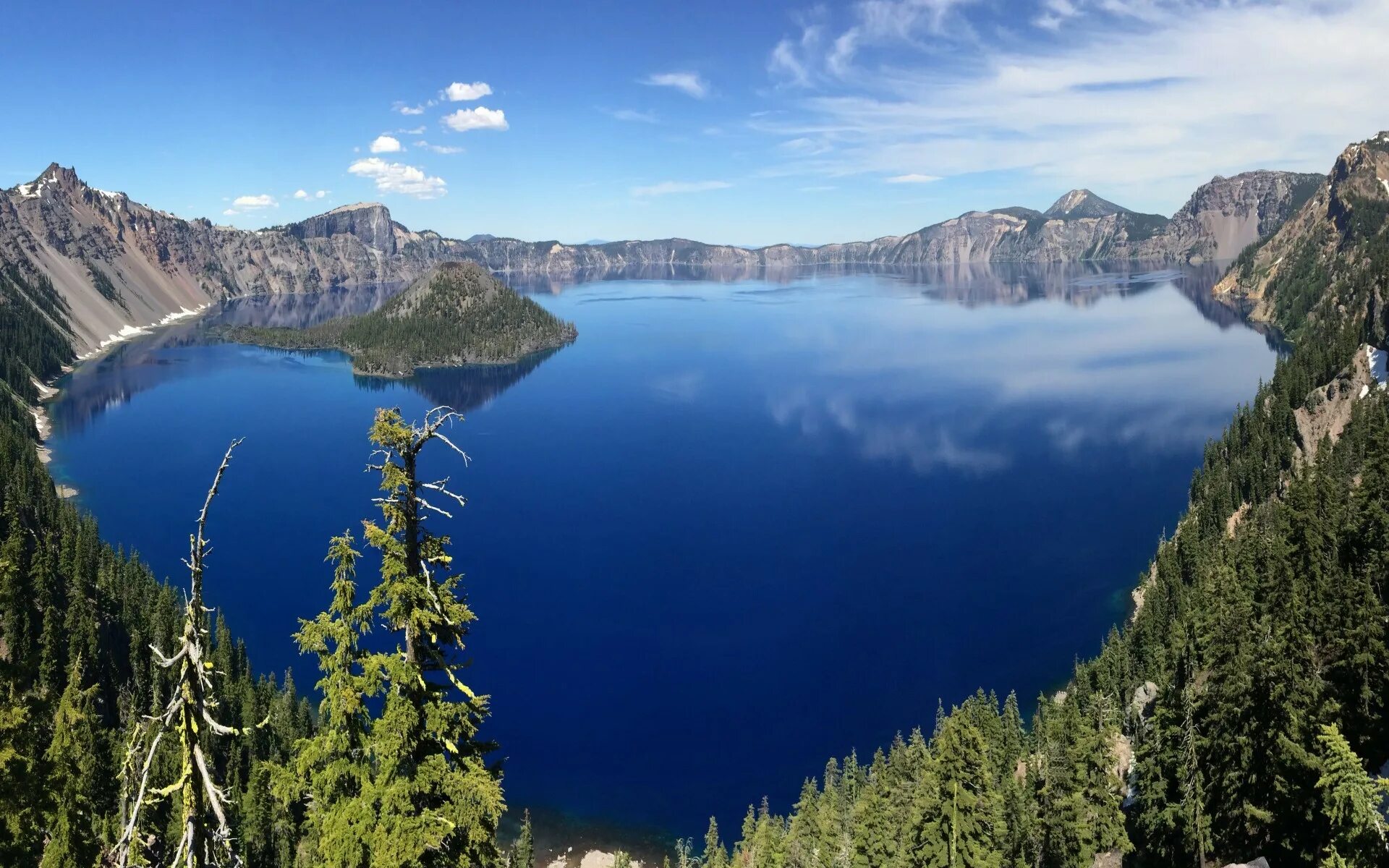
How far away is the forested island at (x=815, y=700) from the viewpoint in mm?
15719

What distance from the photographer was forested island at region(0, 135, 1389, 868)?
51.6ft

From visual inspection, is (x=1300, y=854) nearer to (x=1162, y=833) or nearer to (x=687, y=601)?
(x=1162, y=833)

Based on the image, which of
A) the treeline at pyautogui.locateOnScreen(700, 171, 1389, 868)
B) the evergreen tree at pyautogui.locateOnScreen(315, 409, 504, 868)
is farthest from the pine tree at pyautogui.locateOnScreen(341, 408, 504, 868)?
the treeline at pyautogui.locateOnScreen(700, 171, 1389, 868)

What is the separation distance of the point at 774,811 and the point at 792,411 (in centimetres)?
13145

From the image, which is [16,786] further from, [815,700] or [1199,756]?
[815,700]

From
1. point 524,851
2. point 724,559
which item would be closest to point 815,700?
point 524,851

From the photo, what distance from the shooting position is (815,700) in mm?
84375

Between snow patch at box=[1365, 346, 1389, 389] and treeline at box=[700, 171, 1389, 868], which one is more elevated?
snow patch at box=[1365, 346, 1389, 389]

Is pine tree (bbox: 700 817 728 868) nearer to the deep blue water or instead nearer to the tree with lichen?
the deep blue water

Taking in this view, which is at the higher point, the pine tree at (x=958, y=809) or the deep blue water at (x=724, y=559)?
the pine tree at (x=958, y=809)

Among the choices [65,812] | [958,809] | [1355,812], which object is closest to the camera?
[1355,812]

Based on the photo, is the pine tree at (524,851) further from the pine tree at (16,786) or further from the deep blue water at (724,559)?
the pine tree at (16,786)

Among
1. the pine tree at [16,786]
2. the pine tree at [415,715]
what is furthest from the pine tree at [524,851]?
the pine tree at [415,715]

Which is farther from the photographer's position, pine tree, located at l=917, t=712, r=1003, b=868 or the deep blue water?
the deep blue water
